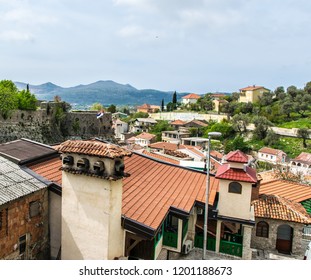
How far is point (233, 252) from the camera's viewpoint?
1139cm

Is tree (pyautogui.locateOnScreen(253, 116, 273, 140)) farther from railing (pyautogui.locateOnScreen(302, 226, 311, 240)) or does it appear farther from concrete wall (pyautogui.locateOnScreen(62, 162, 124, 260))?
concrete wall (pyautogui.locateOnScreen(62, 162, 124, 260))

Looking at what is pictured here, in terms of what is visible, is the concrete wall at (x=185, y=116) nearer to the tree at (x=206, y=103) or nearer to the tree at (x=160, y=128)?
the tree at (x=206, y=103)

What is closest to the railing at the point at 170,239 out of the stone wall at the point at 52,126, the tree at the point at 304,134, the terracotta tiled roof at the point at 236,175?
the terracotta tiled roof at the point at 236,175

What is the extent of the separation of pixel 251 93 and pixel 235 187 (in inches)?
3383

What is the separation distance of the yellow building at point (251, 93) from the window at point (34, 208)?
89.1 m

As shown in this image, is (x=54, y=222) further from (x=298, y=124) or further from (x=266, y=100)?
(x=266, y=100)

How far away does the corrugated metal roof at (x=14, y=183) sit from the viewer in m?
7.84

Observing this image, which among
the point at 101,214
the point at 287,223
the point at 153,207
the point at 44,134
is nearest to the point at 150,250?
the point at 153,207

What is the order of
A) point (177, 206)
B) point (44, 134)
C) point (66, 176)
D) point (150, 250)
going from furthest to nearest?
1. point (44, 134)
2. point (177, 206)
3. point (150, 250)
4. point (66, 176)

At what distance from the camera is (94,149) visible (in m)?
7.64

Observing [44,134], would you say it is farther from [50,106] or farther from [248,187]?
[248,187]

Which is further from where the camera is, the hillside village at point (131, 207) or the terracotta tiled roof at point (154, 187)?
the terracotta tiled roof at point (154, 187)

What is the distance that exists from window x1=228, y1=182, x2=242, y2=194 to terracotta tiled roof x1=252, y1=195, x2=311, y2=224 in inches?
77.3

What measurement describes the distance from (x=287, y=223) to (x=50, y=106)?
40432mm
